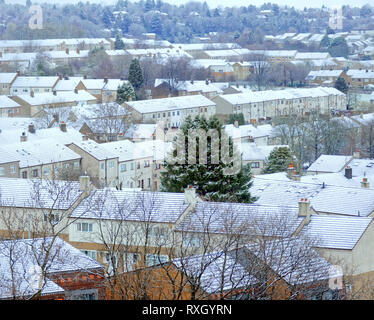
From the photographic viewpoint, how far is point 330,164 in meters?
29.4

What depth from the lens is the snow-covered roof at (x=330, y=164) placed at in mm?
28844

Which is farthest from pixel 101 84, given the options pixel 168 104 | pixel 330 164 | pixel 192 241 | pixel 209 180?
pixel 192 241

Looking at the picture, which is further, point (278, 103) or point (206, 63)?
point (206, 63)

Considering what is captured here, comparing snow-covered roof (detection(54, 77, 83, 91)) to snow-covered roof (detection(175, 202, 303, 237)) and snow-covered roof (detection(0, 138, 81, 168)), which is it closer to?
snow-covered roof (detection(0, 138, 81, 168))

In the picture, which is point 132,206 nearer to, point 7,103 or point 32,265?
point 32,265

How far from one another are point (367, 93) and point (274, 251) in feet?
194

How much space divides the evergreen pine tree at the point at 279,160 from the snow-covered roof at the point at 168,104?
52.5ft

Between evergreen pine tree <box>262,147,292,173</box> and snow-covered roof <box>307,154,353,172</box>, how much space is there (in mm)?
1005

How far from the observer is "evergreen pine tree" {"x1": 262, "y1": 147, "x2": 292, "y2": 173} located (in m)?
30.0

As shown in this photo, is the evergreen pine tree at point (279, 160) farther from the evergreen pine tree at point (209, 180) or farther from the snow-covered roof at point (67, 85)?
Result: the snow-covered roof at point (67, 85)

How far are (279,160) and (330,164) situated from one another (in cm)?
188

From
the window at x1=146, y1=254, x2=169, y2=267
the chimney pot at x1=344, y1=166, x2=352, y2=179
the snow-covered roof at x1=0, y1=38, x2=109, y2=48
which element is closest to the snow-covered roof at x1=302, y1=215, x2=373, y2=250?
the window at x1=146, y1=254, x2=169, y2=267

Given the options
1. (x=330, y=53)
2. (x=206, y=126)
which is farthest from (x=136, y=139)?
(x=330, y=53)
